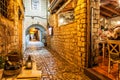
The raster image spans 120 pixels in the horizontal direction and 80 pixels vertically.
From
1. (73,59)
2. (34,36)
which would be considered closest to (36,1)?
(73,59)

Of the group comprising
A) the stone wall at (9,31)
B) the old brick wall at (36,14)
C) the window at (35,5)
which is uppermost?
the window at (35,5)

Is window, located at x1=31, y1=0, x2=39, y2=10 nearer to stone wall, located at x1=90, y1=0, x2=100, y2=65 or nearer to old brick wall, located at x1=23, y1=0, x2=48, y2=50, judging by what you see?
old brick wall, located at x1=23, y1=0, x2=48, y2=50

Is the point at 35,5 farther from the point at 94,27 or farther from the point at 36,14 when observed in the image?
the point at 94,27

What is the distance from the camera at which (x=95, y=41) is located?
15.1 feet

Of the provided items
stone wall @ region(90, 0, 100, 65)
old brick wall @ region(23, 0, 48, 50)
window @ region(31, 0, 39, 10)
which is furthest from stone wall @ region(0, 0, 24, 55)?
window @ region(31, 0, 39, 10)

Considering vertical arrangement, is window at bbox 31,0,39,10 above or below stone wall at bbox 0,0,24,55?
above

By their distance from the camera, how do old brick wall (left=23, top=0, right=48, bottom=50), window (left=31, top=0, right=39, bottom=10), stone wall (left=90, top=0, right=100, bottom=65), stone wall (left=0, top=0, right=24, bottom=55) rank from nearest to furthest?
stone wall (left=0, top=0, right=24, bottom=55)
stone wall (left=90, top=0, right=100, bottom=65)
old brick wall (left=23, top=0, right=48, bottom=50)
window (left=31, top=0, right=39, bottom=10)

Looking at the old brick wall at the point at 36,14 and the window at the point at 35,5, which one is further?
the window at the point at 35,5

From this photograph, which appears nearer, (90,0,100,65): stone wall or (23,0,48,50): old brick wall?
(90,0,100,65): stone wall

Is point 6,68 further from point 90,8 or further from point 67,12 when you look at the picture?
point 67,12

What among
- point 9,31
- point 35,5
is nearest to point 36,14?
point 35,5

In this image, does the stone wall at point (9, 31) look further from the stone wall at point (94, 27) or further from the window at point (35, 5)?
the window at point (35, 5)

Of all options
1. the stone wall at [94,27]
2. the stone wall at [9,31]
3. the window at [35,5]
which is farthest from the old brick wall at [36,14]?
the stone wall at [94,27]

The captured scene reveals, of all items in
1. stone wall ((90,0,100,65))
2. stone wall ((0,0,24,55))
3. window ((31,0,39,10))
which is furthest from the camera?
window ((31,0,39,10))
